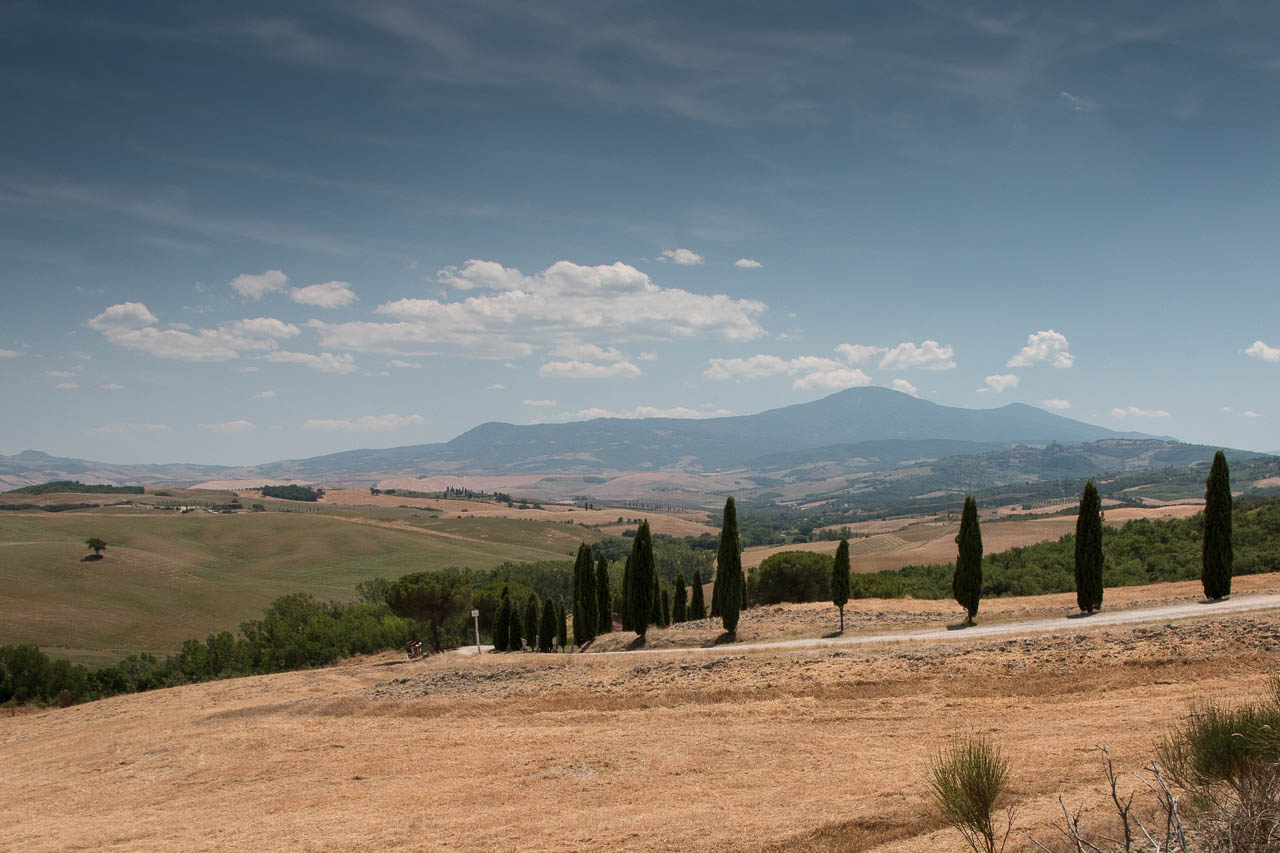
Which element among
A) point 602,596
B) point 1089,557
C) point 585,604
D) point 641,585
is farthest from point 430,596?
point 1089,557

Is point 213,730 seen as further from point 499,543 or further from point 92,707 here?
point 499,543

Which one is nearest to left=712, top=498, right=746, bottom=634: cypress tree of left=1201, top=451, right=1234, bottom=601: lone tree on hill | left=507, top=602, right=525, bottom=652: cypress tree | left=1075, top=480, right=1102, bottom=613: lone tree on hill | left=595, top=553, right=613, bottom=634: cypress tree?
left=595, top=553, right=613, bottom=634: cypress tree

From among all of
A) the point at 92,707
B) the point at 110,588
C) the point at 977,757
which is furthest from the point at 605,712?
the point at 110,588

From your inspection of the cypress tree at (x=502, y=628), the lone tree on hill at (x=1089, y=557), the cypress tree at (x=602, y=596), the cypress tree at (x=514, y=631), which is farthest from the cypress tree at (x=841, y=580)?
the cypress tree at (x=502, y=628)

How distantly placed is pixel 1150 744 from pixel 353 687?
26.2 metres

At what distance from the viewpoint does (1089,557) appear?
93.1 ft

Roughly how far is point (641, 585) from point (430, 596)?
1603 cm

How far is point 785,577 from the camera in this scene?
59125 mm

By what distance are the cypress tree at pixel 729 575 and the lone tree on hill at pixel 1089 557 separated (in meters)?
13.6

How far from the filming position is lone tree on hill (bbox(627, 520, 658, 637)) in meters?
35.5

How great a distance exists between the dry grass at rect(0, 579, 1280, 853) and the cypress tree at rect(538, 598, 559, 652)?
1728 cm

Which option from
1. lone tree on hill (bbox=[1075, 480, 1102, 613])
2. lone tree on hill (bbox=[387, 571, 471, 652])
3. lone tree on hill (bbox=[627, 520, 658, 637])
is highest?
lone tree on hill (bbox=[1075, 480, 1102, 613])

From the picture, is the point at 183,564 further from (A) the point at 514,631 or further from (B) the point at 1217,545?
(B) the point at 1217,545

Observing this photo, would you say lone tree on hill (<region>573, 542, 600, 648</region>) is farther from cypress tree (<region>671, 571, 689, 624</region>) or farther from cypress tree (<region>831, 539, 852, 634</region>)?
cypress tree (<region>831, 539, 852, 634</region>)
